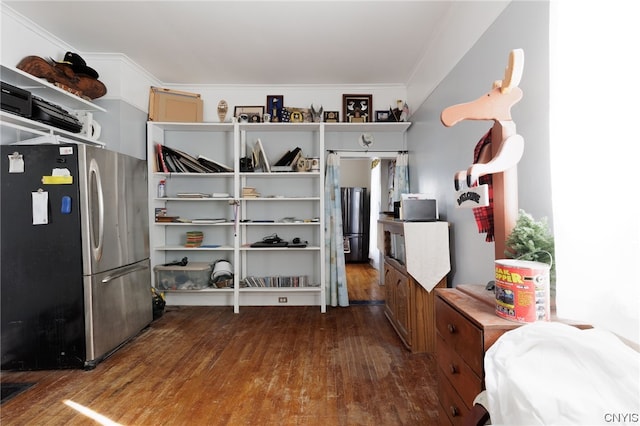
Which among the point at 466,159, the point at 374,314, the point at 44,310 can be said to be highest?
the point at 466,159

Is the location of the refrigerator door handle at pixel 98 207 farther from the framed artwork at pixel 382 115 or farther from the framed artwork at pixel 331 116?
the framed artwork at pixel 382 115

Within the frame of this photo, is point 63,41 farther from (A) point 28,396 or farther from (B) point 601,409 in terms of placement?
(B) point 601,409

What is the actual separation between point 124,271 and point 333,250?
221cm

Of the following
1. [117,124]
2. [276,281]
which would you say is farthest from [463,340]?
[117,124]

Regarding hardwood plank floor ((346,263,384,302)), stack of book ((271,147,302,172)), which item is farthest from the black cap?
hardwood plank floor ((346,263,384,302))

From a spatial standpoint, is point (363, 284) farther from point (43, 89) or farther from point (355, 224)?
point (43, 89)

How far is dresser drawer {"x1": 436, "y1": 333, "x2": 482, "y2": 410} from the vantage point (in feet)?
3.54

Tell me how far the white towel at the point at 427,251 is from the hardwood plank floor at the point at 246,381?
0.66 m

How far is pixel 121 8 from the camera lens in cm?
245

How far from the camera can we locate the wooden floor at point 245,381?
179 centimetres

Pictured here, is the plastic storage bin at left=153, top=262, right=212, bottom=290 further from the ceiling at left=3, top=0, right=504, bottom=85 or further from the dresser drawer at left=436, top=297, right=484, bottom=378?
the dresser drawer at left=436, top=297, right=484, bottom=378

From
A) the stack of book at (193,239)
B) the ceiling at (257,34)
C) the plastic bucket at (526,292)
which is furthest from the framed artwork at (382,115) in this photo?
the plastic bucket at (526,292)

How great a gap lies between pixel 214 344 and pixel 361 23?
123 inches

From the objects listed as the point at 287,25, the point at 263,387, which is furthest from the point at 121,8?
the point at 263,387
